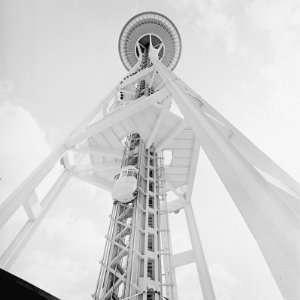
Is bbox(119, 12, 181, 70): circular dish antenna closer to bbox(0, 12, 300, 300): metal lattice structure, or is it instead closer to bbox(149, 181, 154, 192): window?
bbox(0, 12, 300, 300): metal lattice structure

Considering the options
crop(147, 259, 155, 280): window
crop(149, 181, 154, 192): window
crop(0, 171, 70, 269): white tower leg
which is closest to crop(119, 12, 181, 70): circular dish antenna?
crop(149, 181, 154, 192): window

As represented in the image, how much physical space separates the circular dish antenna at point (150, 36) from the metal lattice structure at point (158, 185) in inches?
5.5

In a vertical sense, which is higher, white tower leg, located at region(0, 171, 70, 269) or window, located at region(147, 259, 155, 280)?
white tower leg, located at region(0, 171, 70, 269)

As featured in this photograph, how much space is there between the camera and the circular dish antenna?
528 inches

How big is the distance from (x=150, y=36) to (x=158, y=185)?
10.5 metres

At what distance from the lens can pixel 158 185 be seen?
258 inches

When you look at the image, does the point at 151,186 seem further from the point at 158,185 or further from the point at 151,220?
the point at 151,220

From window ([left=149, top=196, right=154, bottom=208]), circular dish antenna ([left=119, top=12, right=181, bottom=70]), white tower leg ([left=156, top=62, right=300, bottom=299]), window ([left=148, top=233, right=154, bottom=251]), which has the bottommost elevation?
white tower leg ([left=156, top=62, right=300, bottom=299])

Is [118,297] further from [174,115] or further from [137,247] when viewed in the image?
[174,115]

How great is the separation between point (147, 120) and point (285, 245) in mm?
7356

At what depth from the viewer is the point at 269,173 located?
94.5 inches

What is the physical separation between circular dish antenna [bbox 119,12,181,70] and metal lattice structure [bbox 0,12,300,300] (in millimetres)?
A: 140

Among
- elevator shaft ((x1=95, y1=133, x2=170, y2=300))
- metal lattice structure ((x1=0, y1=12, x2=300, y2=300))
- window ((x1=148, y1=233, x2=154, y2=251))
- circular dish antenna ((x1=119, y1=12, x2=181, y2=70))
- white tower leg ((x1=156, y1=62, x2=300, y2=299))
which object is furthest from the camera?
circular dish antenna ((x1=119, y1=12, x2=181, y2=70))

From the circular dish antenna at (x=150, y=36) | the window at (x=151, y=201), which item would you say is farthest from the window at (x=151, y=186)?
the circular dish antenna at (x=150, y=36)
